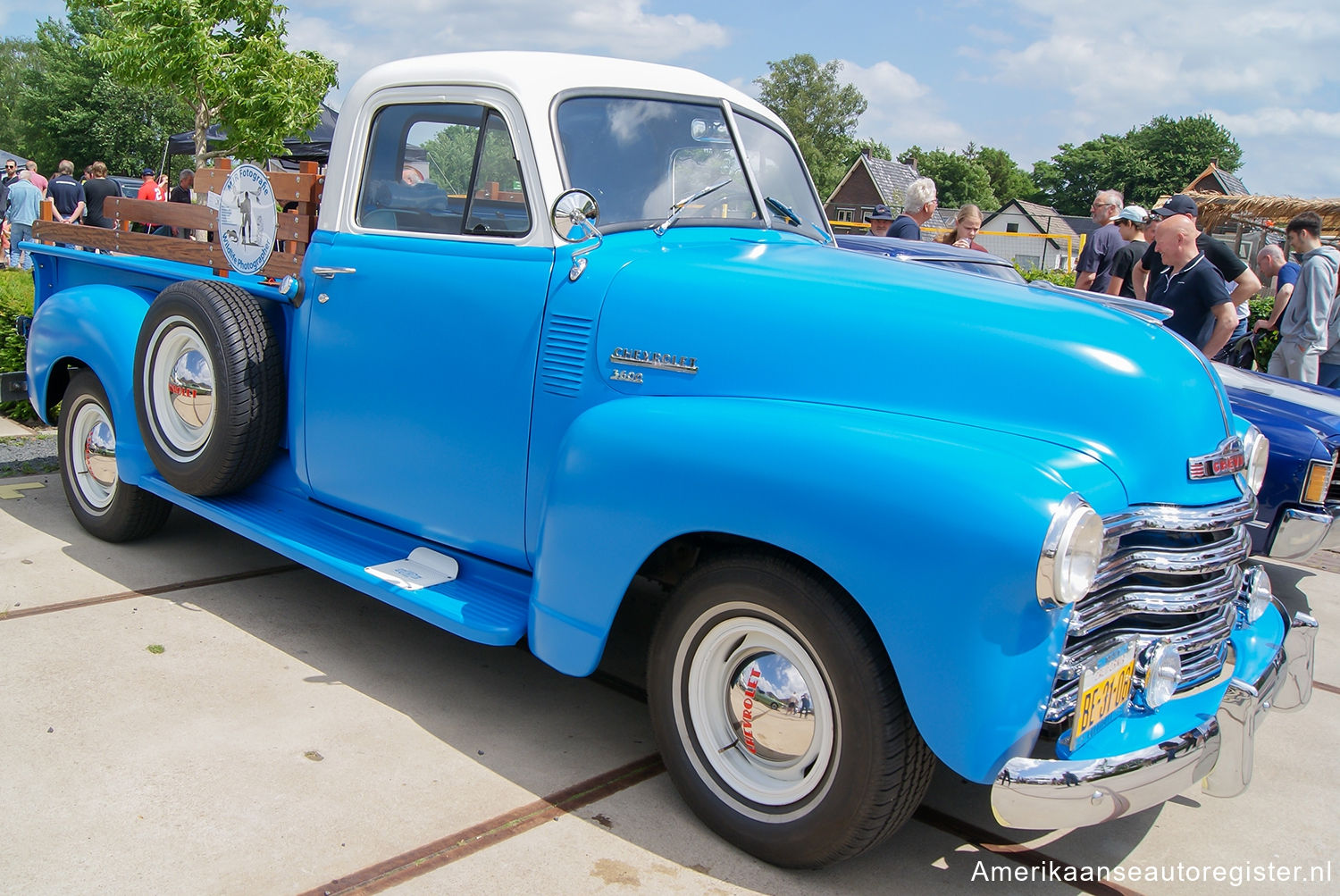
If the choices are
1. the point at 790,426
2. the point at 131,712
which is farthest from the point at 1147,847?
the point at 131,712


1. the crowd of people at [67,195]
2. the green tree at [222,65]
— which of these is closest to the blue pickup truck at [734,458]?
the crowd of people at [67,195]

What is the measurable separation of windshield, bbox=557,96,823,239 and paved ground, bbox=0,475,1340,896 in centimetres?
163

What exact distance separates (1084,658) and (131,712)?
2689 millimetres

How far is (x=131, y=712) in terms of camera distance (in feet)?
10.1

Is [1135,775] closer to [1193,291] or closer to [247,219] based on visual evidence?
[247,219]

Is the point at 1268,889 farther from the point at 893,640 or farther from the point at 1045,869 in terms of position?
the point at 893,640

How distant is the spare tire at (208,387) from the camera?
364 centimetres

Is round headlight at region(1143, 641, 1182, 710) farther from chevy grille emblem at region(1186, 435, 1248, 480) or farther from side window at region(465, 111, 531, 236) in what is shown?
side window at region(465, 111, 531, 236)

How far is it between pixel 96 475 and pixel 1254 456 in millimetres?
4560

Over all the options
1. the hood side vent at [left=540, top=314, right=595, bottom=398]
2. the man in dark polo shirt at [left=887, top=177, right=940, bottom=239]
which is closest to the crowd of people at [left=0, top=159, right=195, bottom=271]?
the man in dark polo shirt at [left=887, top=177, right=940, bottom=239]

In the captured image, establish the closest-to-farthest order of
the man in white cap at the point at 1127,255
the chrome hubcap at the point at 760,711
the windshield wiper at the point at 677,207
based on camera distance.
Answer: the chrome hubcap at the point at 760,711 < the windshield wiper at the point at 677,207 < the man in white cap at the point at 1127,255

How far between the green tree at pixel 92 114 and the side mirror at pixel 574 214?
49.5 metres

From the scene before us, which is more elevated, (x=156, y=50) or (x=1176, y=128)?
(x=1176, y=128)

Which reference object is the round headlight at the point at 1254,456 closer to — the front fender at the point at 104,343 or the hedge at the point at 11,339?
the front fender at the point at 104,343
